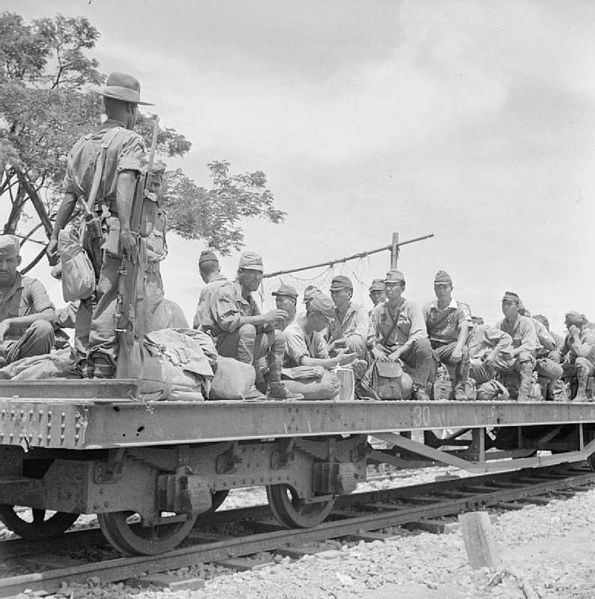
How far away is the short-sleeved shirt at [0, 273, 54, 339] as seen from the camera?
21.7 feet

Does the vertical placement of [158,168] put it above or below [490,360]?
above

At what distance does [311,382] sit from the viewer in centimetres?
Answer: 688

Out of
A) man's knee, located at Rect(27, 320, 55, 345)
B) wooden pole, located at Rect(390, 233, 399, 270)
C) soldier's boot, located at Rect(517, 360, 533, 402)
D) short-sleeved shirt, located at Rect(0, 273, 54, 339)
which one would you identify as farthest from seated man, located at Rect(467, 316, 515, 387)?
wooden pole, located at Rect(390, 233, 399, 270)

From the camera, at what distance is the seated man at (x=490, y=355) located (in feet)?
32.9

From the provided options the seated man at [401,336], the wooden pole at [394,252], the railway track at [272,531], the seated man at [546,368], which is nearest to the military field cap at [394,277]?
the seated man at [401,336]

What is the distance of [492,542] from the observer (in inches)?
223

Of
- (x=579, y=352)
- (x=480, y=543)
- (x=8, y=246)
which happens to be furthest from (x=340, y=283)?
(x=579, y=352)

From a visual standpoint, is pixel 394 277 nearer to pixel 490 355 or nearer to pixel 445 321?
pixel 445 321

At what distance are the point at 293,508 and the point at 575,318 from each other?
235 inches

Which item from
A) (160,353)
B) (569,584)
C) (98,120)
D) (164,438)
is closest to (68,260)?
(160,353)

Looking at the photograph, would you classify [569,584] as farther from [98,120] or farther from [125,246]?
[98,120]

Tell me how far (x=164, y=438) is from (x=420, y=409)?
114 inches

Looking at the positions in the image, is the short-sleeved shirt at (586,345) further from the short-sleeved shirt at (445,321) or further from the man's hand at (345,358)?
the man's hand at (345,358)

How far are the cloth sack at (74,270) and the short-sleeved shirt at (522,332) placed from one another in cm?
633
